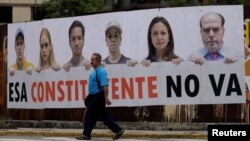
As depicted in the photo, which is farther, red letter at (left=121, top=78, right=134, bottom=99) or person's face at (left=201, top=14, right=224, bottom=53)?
red letter at (left=121, top=78, right=134, bottom=99)

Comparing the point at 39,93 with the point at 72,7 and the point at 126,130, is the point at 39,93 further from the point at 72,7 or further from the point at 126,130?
the point at 72,7

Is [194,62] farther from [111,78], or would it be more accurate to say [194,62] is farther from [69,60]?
[69,60]

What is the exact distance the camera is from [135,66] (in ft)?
52.2

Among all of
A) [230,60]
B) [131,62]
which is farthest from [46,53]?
[230,60]

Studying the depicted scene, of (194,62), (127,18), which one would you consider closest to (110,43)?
(127,18)

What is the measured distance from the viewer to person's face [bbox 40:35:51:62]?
57.2ft

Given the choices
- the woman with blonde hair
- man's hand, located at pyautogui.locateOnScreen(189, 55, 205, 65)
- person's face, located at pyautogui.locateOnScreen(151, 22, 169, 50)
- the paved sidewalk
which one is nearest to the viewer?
the paved sidewalk

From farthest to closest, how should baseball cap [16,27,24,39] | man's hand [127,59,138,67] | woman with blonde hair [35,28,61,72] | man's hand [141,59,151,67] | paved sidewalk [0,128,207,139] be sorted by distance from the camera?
baseball cap [16,27,24,39] < woman with blonde hair [35,28,61,72] < man's hand [127,59,138,67] < man's hand [141,59,151,67] < paved sidewalk [0,128,207,139]

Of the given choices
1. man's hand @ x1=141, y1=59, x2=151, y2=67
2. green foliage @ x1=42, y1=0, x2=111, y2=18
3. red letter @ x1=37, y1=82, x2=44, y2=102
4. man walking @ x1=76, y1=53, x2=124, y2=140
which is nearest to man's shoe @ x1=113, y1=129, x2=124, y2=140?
man walking @ x1=76, y1=53, x2=124, y2=140

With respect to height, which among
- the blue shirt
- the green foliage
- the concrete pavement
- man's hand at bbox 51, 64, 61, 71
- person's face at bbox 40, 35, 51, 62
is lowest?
the concrete pavement

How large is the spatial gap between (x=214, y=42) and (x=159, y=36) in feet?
4.47

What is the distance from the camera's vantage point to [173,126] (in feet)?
51.1

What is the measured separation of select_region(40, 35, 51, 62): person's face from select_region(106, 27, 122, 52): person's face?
1.99 metres

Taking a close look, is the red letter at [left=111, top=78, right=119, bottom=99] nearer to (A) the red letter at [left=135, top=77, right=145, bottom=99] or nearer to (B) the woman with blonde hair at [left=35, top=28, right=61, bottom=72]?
(A) the red letter at [left=135, top=77, right=145, bottom=99]
